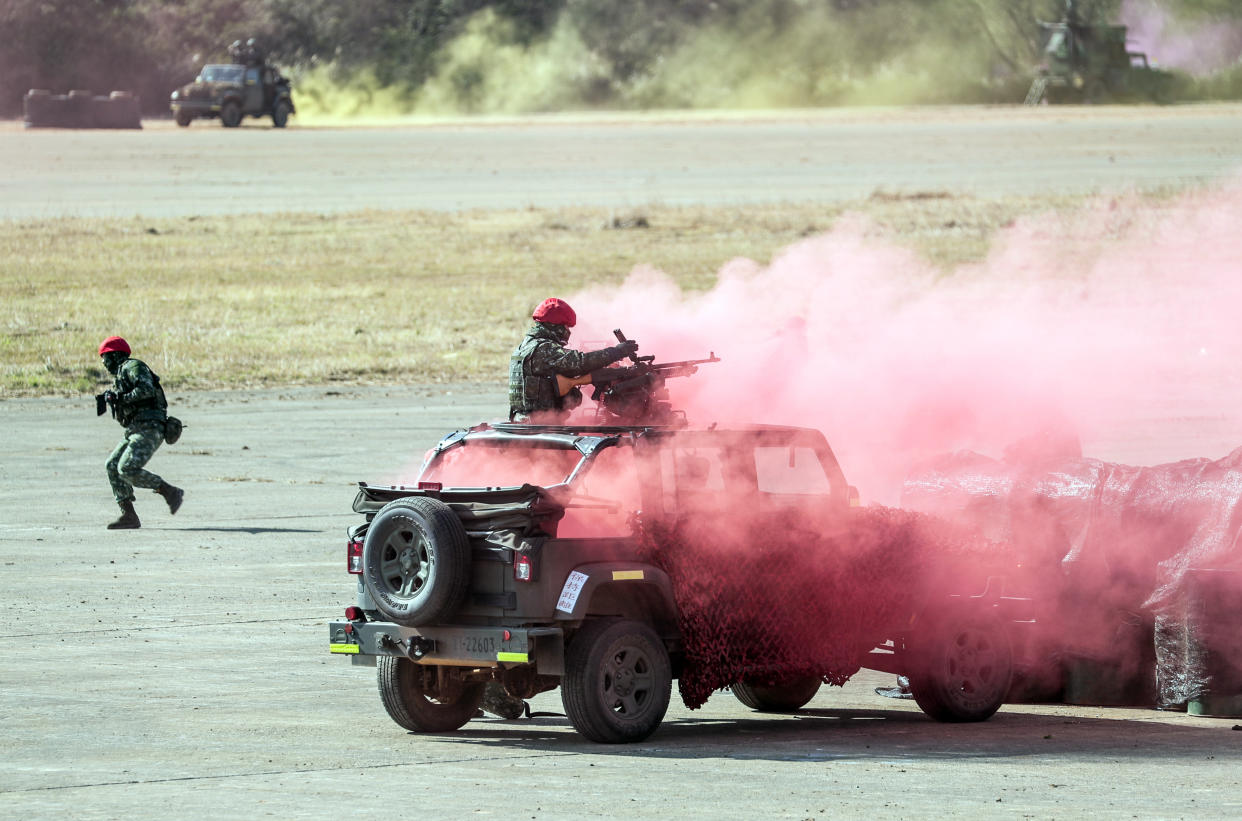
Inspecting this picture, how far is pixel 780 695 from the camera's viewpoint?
13.4 m

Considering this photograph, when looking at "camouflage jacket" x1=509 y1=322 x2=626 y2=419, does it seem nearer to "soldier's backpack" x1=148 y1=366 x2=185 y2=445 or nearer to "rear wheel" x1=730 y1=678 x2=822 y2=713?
"rear wheel" x1=730 y1=678 x2=822 y2=713

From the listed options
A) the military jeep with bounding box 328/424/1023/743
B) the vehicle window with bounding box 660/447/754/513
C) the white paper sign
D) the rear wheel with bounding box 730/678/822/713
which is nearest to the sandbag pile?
the rear wheel with bounding box 730/678/822/713

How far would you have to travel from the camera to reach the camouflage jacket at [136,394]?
2045 centimetres

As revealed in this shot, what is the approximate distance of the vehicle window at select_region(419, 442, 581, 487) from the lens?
1241cm

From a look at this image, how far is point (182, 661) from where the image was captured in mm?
14180

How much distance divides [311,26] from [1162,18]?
221ft

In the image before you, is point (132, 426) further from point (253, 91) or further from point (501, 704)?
point (253, 91)

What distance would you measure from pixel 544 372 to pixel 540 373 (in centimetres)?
4

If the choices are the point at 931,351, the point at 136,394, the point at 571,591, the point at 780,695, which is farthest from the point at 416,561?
the point at 931,351

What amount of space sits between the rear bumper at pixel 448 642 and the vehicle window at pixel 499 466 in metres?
1.06

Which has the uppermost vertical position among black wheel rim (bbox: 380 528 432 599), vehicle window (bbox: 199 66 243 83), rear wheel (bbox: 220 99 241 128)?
vehicle window (bbox: 199 66 243 83)

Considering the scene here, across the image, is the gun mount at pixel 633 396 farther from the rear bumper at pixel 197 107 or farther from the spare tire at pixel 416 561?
the rear bumper at pixel 197 107

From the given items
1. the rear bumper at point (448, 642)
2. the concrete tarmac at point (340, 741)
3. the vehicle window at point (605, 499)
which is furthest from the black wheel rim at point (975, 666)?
the rear bumper at point (448, 642)

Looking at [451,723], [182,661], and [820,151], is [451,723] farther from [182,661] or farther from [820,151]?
[820,151]
